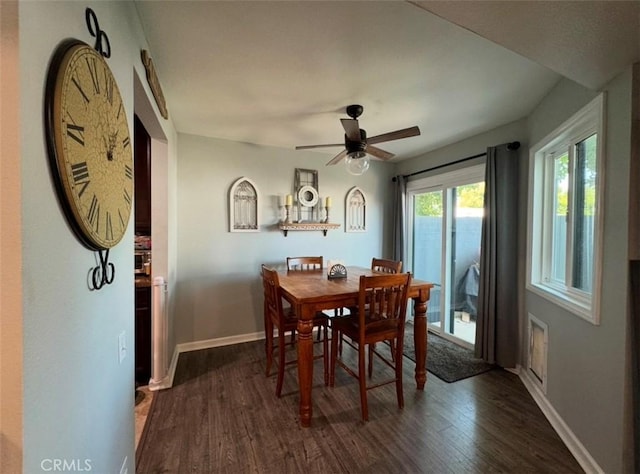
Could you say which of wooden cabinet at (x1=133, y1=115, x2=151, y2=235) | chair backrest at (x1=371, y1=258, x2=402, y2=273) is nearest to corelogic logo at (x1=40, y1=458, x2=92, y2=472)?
wooden cabinet at (x1=133, y1=115, x2=151, y2=235)

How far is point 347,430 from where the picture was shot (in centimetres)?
197

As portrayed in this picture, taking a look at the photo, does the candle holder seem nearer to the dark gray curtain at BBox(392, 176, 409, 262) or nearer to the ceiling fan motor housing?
the ceiling fan motor housing

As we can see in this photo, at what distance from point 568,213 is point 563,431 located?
1547mm

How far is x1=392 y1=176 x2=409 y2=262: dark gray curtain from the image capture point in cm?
420

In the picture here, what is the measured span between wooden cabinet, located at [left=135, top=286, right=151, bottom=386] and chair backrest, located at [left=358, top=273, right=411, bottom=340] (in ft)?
6.10

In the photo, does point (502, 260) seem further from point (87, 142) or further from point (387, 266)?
point (87, 142)

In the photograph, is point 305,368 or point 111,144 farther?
point 305,368

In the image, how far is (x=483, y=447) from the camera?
181cm

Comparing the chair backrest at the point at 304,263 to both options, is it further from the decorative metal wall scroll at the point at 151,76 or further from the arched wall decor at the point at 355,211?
the decorative metal wall scroll at the point at 151,76

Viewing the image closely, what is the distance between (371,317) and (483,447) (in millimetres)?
1061

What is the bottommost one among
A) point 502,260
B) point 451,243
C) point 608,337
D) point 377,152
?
point 608,337

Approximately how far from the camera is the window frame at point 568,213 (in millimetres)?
1646

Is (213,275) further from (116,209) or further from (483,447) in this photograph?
(483,447)

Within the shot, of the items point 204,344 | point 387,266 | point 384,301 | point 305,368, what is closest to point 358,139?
point 384,301
